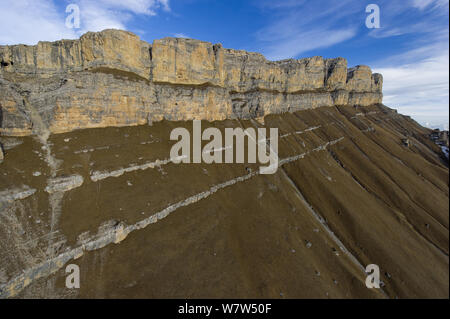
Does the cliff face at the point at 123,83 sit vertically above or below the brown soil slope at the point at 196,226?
above

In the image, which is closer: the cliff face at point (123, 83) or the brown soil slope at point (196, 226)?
the brown soil slope at point (196, 226)

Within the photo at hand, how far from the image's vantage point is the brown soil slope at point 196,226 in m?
18.2

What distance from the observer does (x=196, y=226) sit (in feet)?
83.5

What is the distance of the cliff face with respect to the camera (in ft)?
103

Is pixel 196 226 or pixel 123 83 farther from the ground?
pixel 123 83

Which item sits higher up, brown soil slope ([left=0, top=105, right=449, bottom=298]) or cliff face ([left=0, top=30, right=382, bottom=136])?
cliff face ([left=0, top=30, right=382, bottom=136])

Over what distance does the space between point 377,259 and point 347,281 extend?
10.4 meters

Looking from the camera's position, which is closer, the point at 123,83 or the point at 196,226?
the point at 196,226

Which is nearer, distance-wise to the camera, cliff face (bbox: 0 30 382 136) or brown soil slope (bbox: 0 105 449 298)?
brown soil slope (bbox: 0 105 449 298)

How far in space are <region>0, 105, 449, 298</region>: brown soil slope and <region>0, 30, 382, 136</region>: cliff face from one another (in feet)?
12.0

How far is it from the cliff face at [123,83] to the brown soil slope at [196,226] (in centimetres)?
365

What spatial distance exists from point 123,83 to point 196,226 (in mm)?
35212

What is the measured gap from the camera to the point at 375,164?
189 ft

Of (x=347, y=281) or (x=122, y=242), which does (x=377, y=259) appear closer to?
(x=347, y=281)
